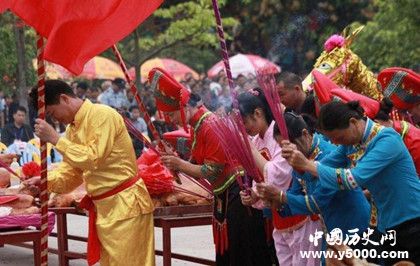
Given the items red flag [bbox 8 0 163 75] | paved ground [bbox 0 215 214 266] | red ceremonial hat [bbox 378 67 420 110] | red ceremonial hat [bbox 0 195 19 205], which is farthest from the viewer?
paved ground [bbox 0 215 214 266]

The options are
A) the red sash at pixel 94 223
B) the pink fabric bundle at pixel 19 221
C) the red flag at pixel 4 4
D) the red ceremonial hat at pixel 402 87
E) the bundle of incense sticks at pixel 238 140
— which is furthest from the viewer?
the pink fabric bundle at pixel 19 221

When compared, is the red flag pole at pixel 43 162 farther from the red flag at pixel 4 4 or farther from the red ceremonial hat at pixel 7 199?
the red ceremonial hat at pixel 7 199

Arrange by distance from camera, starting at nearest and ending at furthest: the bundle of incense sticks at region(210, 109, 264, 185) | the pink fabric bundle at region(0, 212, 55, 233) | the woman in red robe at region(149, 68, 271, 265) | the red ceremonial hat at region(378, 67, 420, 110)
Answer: the bundle of incense sticks at region(210, 109, 264, 185) → the red ceremonial hat at region(378, 67, 420, 110) → the woman in red robe at region(149, 68, 271, 265) → the pink fabric bundle at region(0, 212, 55, 233)

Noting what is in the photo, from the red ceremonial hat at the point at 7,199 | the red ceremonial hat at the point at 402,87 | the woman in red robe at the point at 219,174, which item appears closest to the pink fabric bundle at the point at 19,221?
the red ceremonial hat at the point at 7,199

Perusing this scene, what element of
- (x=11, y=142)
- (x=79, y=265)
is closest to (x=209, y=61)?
(x=11, y=142)

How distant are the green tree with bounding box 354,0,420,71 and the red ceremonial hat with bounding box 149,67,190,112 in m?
10.9

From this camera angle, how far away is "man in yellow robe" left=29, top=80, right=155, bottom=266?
19.4ft

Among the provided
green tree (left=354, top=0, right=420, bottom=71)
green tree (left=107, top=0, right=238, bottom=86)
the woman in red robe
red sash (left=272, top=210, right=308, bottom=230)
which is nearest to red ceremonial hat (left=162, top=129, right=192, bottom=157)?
the woman in red robe

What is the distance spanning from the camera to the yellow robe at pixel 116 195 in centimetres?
589

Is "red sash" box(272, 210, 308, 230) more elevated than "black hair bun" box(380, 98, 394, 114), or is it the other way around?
"black hair bun" box(380, 98, 394, 114)

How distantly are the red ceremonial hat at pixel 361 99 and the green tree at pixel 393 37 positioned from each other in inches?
A: 452

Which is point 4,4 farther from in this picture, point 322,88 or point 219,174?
point 322,88

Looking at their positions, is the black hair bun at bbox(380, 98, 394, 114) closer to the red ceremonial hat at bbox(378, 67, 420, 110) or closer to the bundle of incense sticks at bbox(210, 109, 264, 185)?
the red ceremonial hat at bbox(378, 67, 420, 110)

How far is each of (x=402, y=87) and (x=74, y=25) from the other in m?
2.02
